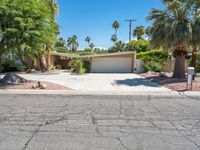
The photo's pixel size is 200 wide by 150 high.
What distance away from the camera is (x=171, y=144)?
567 centimetres

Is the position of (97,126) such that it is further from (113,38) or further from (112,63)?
(113,38)

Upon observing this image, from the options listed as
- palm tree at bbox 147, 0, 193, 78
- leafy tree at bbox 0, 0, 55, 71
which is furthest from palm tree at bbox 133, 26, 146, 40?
leafy tree at bbox 0, 0, 55, 71

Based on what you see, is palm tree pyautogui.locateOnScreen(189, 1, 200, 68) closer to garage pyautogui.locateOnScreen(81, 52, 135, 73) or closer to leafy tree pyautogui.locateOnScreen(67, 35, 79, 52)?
garage pyautogui.locateOnScreen(81, 52, 135, 73)

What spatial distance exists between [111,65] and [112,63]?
310 millimetres

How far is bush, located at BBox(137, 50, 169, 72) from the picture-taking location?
1251 inches

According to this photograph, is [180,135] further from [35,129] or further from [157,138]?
[35,129]

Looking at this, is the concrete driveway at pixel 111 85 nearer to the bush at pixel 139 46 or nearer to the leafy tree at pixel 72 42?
the bush at pixel 139 46

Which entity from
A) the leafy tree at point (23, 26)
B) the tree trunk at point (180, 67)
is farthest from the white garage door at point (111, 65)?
the leafy tree at point (23, 26)

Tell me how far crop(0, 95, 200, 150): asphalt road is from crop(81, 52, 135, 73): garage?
2442 cm

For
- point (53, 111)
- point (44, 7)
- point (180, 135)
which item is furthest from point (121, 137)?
point (44, 7)

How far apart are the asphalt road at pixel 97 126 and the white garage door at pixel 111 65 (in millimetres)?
24454

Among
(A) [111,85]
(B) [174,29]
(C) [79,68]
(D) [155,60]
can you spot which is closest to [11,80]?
(A) [111,85]

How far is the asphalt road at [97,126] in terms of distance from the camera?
18.2ft

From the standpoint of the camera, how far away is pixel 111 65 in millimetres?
35094
